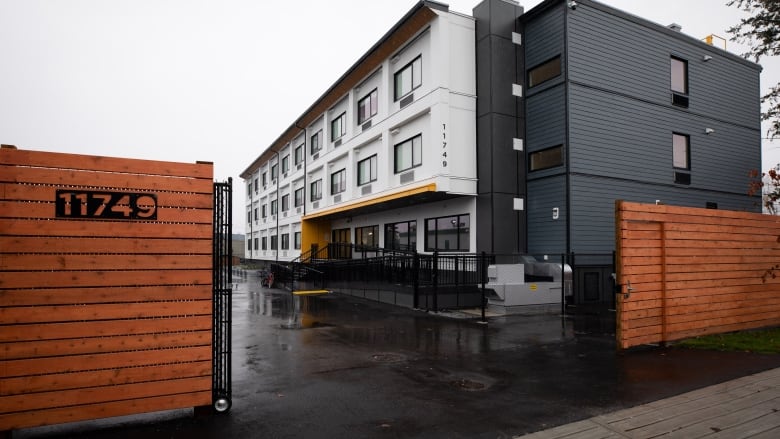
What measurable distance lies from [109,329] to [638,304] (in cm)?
865

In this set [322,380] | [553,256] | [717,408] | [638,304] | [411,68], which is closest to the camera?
[717,408]

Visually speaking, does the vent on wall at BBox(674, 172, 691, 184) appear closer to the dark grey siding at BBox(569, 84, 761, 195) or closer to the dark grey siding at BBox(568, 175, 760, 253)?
the dark grey siding at BBox(569, 84, 761, 195)

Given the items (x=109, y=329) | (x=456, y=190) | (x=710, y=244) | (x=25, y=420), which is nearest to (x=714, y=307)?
(x=710, y=244)

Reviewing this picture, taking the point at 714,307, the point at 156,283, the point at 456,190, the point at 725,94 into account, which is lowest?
the point at 714,307

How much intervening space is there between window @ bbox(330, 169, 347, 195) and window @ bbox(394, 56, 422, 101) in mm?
7753

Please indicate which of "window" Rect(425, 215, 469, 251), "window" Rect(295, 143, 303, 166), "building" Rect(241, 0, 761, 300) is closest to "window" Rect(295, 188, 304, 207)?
"window" Rect(295, 143, 303, 166)

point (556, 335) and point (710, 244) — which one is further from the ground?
point (710, 244)

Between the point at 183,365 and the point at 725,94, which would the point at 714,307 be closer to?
the point at 183,365

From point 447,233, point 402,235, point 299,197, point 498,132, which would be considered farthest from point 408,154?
point 299,197

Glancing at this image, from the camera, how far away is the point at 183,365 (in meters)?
5.26

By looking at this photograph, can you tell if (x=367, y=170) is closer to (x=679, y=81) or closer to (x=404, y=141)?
(x=404, y=141)

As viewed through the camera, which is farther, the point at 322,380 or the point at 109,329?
the point at 322,380

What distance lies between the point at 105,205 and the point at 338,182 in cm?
2414

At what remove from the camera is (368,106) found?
81.1 feet
